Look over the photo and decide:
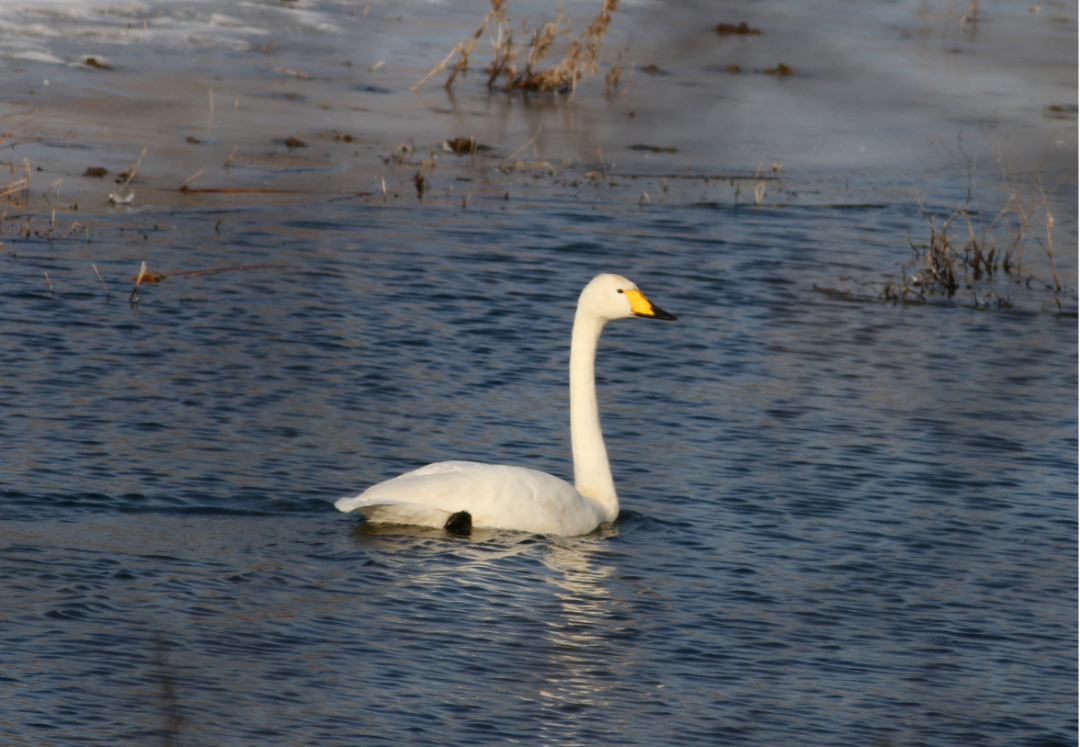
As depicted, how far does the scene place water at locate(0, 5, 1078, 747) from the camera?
6227 mm

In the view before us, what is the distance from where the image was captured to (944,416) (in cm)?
1090

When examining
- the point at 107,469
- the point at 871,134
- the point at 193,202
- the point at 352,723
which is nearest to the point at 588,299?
the point at 107,469

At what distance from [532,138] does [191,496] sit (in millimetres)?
11202

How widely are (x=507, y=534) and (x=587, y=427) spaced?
107 centimetres

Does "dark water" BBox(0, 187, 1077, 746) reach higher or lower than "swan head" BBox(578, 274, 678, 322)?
lower

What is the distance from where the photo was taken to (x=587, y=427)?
888 cm

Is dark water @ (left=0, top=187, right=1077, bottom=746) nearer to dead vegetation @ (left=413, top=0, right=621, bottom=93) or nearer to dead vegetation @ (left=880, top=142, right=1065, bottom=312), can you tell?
dead vegetation @ (left=880, top=142, right=1065, bottom=312)

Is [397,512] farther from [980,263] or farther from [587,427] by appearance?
[980,263]

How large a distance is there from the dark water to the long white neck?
299 mm

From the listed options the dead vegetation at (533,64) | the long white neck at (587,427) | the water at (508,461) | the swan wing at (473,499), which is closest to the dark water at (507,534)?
the water at (508,461)

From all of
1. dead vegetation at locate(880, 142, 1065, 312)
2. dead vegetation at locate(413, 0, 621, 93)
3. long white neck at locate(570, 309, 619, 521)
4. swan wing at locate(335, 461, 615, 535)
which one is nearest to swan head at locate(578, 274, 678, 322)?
long white neck at locate(570, 309, 619, 521)

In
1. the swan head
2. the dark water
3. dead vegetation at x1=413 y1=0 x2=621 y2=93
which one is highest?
dead vegetation at x1=413 y1=0 x2=621 y2=93

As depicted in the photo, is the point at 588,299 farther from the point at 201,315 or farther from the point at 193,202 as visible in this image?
the point at 193,202

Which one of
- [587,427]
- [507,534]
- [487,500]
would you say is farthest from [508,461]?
[487,500]
